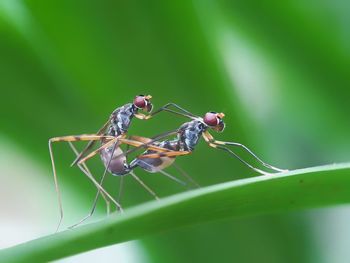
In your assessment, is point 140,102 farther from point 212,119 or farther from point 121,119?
point 212,119

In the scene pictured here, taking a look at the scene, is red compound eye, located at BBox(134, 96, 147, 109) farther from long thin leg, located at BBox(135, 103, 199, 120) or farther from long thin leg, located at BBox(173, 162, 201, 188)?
long thin leg, located at BBox(173, 162, 201, 188)

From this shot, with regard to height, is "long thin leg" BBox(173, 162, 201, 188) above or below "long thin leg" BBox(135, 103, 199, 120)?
below

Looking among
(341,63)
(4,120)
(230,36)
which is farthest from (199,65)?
(4,120)

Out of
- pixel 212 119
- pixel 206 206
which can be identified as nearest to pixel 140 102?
pixel 212 119

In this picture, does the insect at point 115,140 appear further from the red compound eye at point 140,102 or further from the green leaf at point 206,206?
the green leaf at point 206,206

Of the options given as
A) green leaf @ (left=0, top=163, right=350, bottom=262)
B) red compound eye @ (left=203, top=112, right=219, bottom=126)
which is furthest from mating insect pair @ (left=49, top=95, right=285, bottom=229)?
green leaf @ (left=0, top=163, right=350, bottom=262)

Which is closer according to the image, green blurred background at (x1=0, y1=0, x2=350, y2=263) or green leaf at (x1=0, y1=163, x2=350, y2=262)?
green leaf at (x1=0, y1=163, x2=350, y2=262)

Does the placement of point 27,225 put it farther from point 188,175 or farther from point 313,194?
point 313,194

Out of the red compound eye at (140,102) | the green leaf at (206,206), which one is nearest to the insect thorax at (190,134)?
the red compound eye at (140,102)
